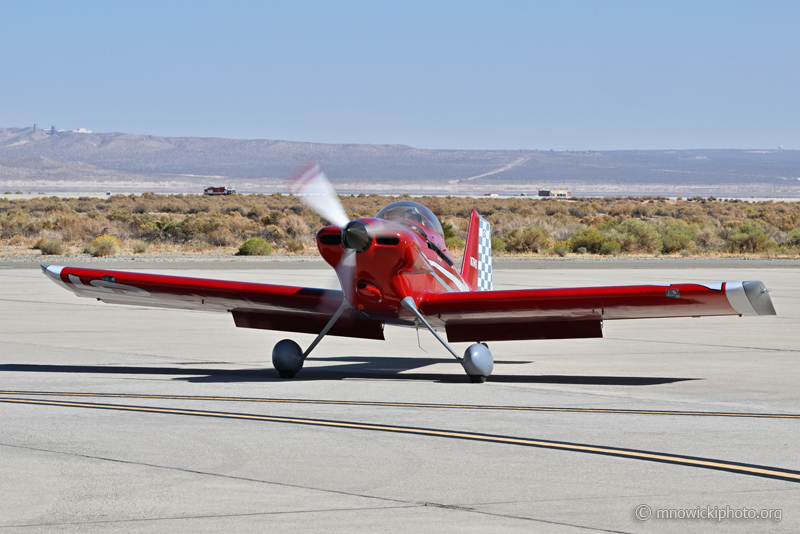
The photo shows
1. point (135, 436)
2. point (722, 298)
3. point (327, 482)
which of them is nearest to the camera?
point (327, 482)

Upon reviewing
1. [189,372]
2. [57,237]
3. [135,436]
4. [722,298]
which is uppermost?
[722,298]

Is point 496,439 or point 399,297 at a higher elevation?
point 399,297

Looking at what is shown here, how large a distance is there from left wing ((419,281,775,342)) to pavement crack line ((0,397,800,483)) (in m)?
3.33

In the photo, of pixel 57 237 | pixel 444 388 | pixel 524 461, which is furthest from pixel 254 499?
pixel 57 237

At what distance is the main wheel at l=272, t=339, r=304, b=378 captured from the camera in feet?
40.4

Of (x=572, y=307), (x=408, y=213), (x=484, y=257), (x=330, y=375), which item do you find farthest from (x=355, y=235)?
(x=484, y=257)

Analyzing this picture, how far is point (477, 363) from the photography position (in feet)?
38.8

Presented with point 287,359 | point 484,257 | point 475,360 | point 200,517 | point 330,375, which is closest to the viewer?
point 200,517

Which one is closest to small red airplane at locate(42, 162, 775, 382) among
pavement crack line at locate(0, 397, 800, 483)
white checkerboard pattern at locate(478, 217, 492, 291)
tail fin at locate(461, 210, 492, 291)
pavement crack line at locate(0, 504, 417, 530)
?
tail fin at locate(461, 210, 492, 291)

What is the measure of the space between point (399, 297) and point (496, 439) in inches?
150

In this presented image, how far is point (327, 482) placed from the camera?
21.3ft

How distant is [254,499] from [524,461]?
6.99 ft

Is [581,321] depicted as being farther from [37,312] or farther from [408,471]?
[37,312]

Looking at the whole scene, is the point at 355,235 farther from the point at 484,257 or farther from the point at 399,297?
the point at 484,257
